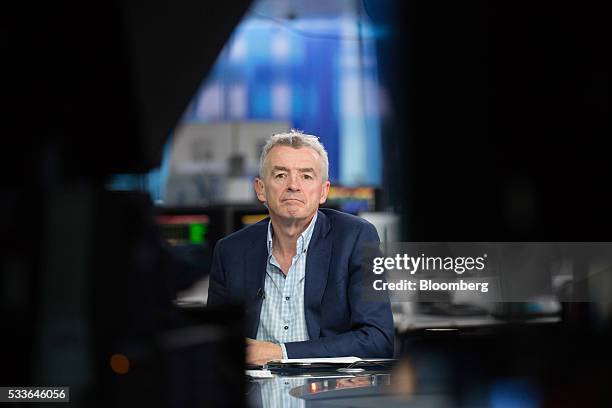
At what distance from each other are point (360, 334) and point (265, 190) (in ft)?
0.83

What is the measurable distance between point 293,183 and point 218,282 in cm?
18

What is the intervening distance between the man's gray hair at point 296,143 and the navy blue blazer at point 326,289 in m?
0.08

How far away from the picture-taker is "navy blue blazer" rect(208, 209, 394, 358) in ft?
5.05

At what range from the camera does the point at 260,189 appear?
1.55 meters

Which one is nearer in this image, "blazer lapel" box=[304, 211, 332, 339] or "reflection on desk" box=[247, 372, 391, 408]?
"reflection on desk" box=[247, 372, 391, 408]

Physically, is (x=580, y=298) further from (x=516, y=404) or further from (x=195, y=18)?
(x=195, y=18)

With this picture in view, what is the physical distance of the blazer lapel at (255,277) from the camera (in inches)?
61.0

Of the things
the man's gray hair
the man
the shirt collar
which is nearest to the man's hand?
the man

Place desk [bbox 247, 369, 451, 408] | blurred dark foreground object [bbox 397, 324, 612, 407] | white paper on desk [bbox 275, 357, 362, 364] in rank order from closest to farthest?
desk [bbox 247, 369, 451, 408] < blurred dark foreground object [bbox 397, 324, 612, 407] < white paper on desk [bbox 275, 357, 362, 364]

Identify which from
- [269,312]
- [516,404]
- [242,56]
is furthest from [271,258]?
[516,404]

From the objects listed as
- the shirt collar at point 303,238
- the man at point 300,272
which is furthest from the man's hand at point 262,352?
the shirt collar at point 303,238

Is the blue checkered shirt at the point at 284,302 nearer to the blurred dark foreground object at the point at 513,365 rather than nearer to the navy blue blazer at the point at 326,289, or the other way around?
the navy blue blazer at the point at 326,289

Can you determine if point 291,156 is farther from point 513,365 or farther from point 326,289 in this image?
point 513,365

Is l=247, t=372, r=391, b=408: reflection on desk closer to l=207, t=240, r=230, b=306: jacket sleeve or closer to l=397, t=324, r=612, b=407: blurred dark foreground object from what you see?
l=397, t=324, r=612, b=407: blurred dark foreground object
